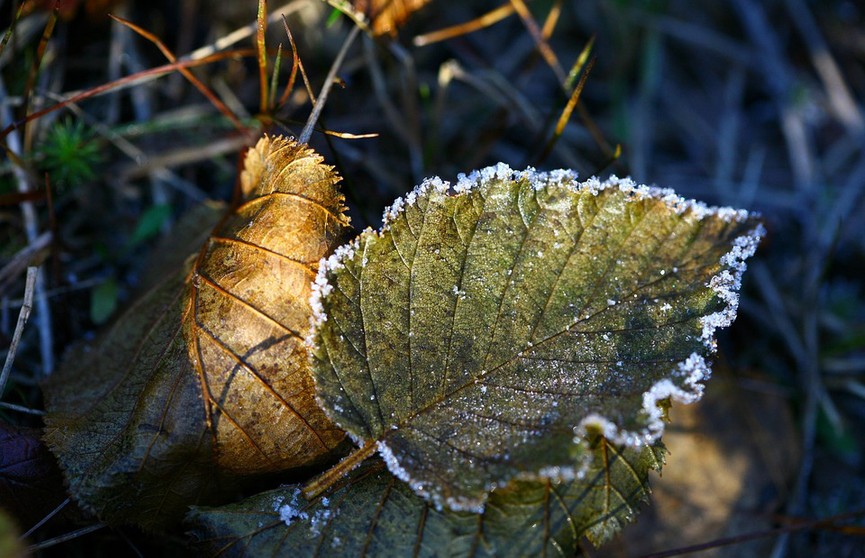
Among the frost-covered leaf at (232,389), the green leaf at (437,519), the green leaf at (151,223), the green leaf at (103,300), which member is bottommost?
the green leaf at (437,519)

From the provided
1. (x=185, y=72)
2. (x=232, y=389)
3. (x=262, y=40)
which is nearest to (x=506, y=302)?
(x=232, y=389)

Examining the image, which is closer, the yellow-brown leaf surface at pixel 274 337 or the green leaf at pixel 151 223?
the yellow-brown leaf surface at pixel 274 337

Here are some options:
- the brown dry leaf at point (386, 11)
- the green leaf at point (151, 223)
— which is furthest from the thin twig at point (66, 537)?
the brown dry leaf at point (386, 11)

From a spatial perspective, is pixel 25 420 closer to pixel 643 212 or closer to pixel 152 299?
pixel 152 299

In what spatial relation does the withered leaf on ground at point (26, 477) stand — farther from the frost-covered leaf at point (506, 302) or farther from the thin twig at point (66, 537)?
the frost-covered leaf at point (506, 302)

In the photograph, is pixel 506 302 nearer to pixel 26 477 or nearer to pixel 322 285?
pixel 322 285

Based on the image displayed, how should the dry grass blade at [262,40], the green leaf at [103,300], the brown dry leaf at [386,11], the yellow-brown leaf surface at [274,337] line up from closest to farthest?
the yellow-brown leaf surface at [274,337], the dry grass blade at [262,40], the green leaf at [103,300], the brown dry leaf at [386,11]

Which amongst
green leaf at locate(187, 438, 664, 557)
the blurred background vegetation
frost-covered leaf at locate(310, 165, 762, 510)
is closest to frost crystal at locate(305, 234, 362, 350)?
frost-covered leaf at locate(310, 165, 762, 510)
